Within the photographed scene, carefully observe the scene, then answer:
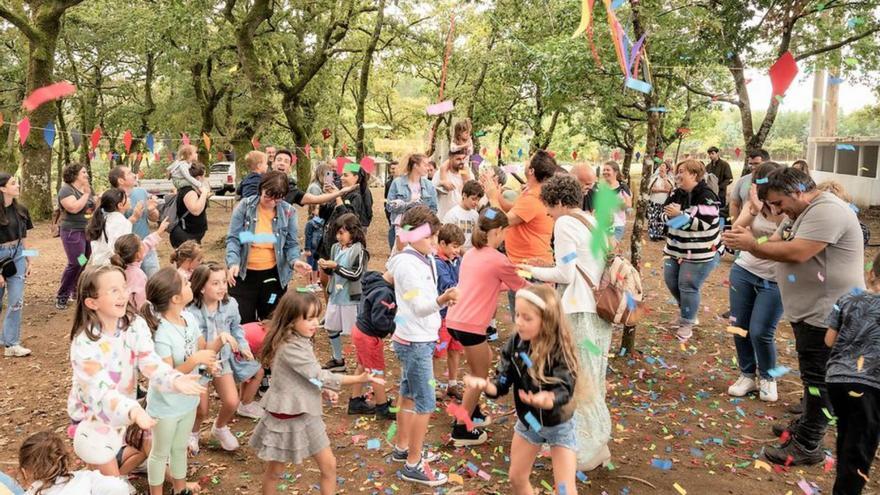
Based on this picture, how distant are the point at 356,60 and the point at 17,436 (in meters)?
19.6

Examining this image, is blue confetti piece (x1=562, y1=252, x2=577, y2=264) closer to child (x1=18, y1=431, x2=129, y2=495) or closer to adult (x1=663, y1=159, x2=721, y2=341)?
child (x1=18, y1=431, x2=129, y2=495)

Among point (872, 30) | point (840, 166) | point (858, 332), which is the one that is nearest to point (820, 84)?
point (840, 166)

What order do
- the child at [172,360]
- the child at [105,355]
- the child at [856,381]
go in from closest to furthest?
1. the child at [105,355]
2. the child at [856,381]
3. the child at [172,360]

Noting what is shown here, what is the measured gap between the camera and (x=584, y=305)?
404cm

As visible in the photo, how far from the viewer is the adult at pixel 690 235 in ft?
21.3

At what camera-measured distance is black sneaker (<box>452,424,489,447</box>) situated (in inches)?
179

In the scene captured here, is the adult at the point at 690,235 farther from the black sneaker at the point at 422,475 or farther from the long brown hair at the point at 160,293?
the long brown hair at the point at 160,293

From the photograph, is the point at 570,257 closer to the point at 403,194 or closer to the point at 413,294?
the point at 413,294

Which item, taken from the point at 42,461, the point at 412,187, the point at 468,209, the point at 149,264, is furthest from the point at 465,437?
the point at 149,264

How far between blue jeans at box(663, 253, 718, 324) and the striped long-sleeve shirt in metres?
0.07

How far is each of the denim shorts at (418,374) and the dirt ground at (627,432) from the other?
0.55 meters

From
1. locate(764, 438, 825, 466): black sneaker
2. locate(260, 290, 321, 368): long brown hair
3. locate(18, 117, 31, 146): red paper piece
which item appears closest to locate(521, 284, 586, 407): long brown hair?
locate(260, 290, 321, 368): long brown hair

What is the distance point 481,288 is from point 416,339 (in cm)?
69

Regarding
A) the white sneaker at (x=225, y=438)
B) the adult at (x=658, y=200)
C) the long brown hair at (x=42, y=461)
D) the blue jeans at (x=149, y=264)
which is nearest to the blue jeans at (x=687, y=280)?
the white sneaker at (x=225, y=438)
